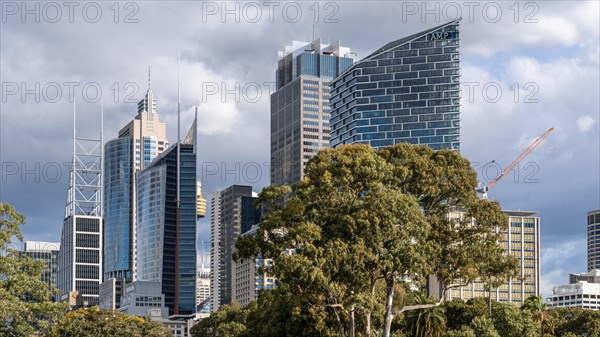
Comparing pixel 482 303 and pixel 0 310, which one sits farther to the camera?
pixel 482 303

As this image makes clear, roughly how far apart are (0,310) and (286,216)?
22.7 m

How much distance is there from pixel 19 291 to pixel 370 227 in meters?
24.8

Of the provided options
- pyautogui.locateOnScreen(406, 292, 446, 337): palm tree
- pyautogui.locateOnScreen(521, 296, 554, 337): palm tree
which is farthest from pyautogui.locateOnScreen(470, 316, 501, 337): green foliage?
pyautogui.locateOnScreen(521, 296, 554, 337): palm tree

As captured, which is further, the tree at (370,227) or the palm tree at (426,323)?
the palm tree at (426,323)

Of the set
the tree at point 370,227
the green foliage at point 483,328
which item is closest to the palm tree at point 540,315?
the green foliage at point 483,328

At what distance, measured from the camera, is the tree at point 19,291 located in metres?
64.0

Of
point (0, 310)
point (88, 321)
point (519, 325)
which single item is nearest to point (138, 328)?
point (88, 321)

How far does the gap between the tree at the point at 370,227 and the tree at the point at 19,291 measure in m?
16.6

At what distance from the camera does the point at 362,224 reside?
2933 inches

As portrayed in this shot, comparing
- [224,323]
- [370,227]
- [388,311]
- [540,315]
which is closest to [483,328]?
[540,315]

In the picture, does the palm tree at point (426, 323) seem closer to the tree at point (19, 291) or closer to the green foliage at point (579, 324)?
the green foliage at point (579, 324)

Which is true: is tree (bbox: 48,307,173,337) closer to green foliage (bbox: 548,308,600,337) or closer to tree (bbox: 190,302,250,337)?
tree (bbox: 190,302,250,337)

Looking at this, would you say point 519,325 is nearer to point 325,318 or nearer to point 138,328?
point 325,318

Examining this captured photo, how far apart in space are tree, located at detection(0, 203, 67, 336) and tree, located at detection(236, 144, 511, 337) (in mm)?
16550
